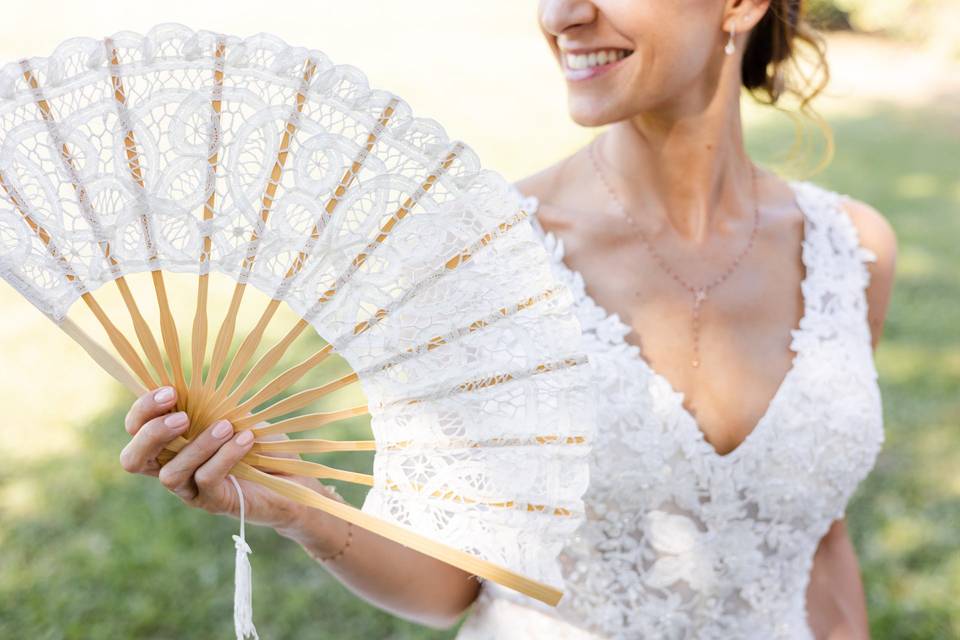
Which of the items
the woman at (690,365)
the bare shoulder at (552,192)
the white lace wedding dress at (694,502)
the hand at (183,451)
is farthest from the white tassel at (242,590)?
the bare shoulder at (552,192)

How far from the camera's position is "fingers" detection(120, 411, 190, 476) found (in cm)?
117

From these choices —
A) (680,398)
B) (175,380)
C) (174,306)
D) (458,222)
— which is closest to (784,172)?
(680,398)

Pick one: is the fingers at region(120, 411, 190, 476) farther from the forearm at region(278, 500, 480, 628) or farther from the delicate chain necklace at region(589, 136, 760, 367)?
the delicate chain necklace at region(589, 136, 760, 367)

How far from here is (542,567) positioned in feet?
4.39

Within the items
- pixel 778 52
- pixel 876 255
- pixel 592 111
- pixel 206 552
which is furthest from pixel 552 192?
pixel 206 552

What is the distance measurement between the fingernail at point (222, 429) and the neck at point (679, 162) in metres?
1.04

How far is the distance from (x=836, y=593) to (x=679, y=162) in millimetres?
883

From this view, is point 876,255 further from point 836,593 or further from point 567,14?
point 567,14

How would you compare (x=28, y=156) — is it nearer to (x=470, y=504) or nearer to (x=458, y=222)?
(x=458, y=222)

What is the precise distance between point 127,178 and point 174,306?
4.38 metres

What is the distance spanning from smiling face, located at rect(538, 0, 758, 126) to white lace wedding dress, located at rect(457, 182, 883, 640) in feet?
1.07

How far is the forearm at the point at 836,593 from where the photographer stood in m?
2.03

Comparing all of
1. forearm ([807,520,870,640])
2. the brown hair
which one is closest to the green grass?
forearm ([807,520,870,640])

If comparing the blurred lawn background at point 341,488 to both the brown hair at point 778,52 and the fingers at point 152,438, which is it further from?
the fingers at point 152,438
